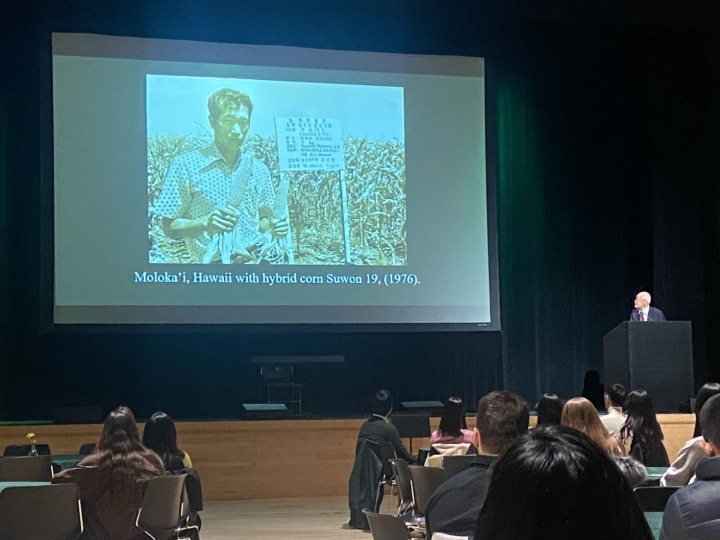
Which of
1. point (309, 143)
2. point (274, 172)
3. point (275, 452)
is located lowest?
point (275, 452)

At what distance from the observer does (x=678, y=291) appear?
384 inches

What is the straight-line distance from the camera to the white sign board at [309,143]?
8.58 metres

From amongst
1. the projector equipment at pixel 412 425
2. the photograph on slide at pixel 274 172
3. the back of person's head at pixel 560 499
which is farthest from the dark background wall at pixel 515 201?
the back of person's head at pixel 560 499

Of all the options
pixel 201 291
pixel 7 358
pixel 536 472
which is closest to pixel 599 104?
pixel 201 291

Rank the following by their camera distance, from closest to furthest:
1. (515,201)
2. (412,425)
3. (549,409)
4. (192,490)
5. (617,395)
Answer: (192,490), (549,409), (617,395), (412,425), (515,201)

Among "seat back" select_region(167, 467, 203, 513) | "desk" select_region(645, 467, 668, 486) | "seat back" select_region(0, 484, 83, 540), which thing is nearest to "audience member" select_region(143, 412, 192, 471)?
"seat back" select_region(167, 467, 203, 513)

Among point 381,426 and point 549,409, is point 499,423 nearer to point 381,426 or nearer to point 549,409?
point 549,409

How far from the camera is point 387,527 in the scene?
8.26ft

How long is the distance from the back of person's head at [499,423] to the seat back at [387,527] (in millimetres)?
400

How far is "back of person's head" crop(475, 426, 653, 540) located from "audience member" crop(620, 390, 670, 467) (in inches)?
157

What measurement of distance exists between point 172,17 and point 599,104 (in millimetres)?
4866

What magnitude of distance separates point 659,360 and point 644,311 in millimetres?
584

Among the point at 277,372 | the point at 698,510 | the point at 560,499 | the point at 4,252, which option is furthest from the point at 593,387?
the point at 560,499

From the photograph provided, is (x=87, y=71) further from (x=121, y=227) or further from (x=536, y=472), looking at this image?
(x=536, y=472)
